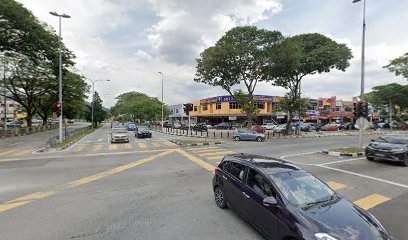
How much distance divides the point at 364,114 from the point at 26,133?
137 ft

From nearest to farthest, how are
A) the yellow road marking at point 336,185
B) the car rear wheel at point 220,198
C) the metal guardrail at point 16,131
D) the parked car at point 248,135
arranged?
the car rear wheel at point 220,198 < the yellow road marking at point 336,185 < the parked car at point 248,135 < the metal guardrail at point 16,131

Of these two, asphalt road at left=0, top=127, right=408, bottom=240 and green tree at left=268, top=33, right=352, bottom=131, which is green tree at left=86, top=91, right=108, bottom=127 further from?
asphalt road at left=0, top=127, right=408, bottom=240

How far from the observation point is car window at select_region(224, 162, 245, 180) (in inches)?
199

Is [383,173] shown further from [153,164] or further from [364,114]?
[153,164]

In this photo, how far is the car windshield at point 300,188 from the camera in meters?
3.99

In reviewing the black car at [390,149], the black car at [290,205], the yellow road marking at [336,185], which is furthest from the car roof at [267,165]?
the black car at [390,149]

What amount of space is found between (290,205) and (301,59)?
1104 inches

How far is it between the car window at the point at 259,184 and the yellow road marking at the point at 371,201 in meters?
3.61

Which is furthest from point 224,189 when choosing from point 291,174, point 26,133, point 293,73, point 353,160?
point 26,133

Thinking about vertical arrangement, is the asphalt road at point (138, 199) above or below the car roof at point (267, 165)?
below

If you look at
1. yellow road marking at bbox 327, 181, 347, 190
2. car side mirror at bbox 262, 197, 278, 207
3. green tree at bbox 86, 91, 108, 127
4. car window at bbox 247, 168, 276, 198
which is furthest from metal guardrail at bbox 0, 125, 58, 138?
yellow road marking at bbox 327, 181, 347, 190

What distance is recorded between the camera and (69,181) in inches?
325

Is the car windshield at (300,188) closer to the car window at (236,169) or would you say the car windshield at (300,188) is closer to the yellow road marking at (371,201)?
the car window at (236,169)

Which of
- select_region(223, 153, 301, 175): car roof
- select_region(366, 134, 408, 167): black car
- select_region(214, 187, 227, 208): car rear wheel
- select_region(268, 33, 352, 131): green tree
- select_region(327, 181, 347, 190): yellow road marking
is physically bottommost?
select_region(327, 181, 347, 190): yellow road marking
